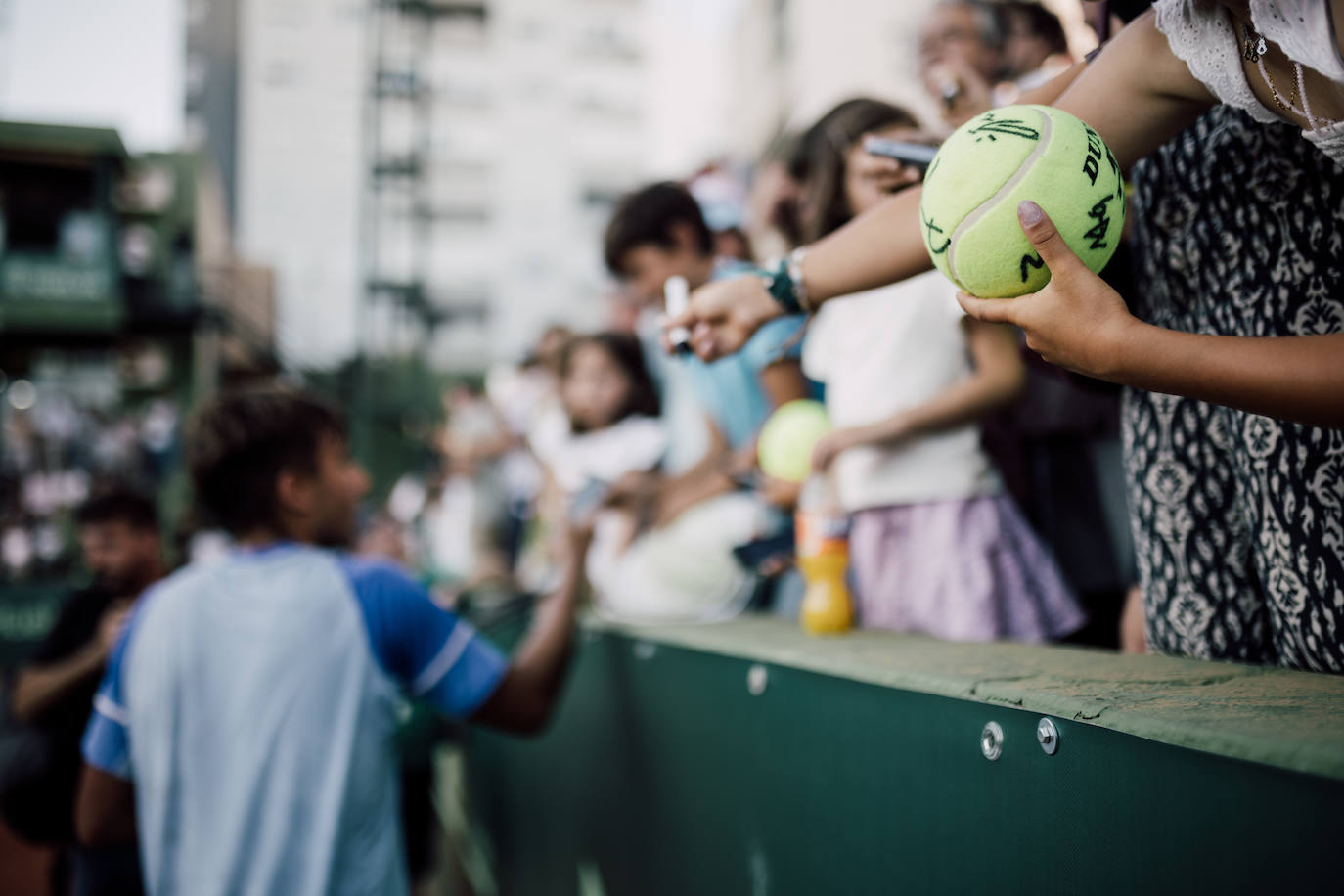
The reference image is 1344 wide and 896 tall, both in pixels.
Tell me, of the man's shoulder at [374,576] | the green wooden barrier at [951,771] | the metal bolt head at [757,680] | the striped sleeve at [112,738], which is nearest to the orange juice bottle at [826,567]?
the green wooden barrier at [951,771]

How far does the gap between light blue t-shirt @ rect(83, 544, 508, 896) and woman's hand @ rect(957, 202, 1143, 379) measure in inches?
58.1

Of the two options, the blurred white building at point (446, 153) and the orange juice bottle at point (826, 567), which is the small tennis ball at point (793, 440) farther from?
the blurred white building at point (446, 153)

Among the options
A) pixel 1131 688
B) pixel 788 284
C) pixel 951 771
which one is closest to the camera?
pixel 1131 688

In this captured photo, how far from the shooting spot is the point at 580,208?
80.1ft

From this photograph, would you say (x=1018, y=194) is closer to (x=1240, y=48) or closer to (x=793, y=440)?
(x=1240, y=48)

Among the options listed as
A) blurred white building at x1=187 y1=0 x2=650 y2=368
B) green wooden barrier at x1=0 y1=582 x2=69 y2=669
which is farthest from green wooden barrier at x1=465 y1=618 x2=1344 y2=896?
blurred white building at x1=187 y1=0 x2=650 y2=368

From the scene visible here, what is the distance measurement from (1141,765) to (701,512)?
6.12 ft

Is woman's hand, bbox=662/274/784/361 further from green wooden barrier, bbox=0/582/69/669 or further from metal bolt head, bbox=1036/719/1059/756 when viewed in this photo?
green wooden barrier, bbox=0/582/69/669

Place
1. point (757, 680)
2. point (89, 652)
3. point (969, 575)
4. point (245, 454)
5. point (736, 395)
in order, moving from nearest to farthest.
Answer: point (757, 680) → point (969, 575) → point (245, 454) → point (736, 395) → point (89, 652)

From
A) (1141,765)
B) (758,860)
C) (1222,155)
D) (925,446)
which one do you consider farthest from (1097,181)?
(758,860)

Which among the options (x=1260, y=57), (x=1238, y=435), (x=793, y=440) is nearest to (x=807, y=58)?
(x=793, y=440)

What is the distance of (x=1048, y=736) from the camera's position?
882 millimetres

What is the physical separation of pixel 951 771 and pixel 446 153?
25.3 metres

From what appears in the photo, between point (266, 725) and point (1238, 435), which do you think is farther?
point (266, 725)
